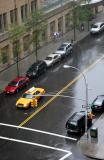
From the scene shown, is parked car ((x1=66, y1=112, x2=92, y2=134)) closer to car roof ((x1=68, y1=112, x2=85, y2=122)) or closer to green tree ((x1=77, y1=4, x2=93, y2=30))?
car roof ((x1=68, y1=112, x2=85, y2=122))

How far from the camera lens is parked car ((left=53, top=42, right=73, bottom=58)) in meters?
81.4

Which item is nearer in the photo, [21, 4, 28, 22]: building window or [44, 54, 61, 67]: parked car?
[44, 54, 61, 67]: parked car

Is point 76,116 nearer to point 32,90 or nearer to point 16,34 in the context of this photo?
point 32,90

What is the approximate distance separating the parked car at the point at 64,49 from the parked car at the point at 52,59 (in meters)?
1.53

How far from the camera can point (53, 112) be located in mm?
60188

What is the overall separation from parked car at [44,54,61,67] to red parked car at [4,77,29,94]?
8.65m

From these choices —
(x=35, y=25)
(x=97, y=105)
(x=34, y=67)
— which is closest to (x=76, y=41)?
(x=35, y=25)

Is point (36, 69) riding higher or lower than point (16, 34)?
lower

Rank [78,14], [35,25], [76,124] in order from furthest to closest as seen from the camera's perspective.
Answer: [78,14], [35,25], [76,124]

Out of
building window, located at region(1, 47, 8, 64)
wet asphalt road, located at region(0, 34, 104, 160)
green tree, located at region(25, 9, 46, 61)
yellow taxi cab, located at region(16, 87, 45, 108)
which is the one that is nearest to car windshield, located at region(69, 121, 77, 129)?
wet asphalt road, located at region(0, 34, 104, 160)

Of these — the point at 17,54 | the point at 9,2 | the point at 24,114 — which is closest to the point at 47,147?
the point at 24,114

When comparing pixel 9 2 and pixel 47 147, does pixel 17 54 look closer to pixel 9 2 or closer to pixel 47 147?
pixel 9 2

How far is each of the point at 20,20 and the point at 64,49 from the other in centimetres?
867

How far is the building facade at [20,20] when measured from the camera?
76.2 meters
